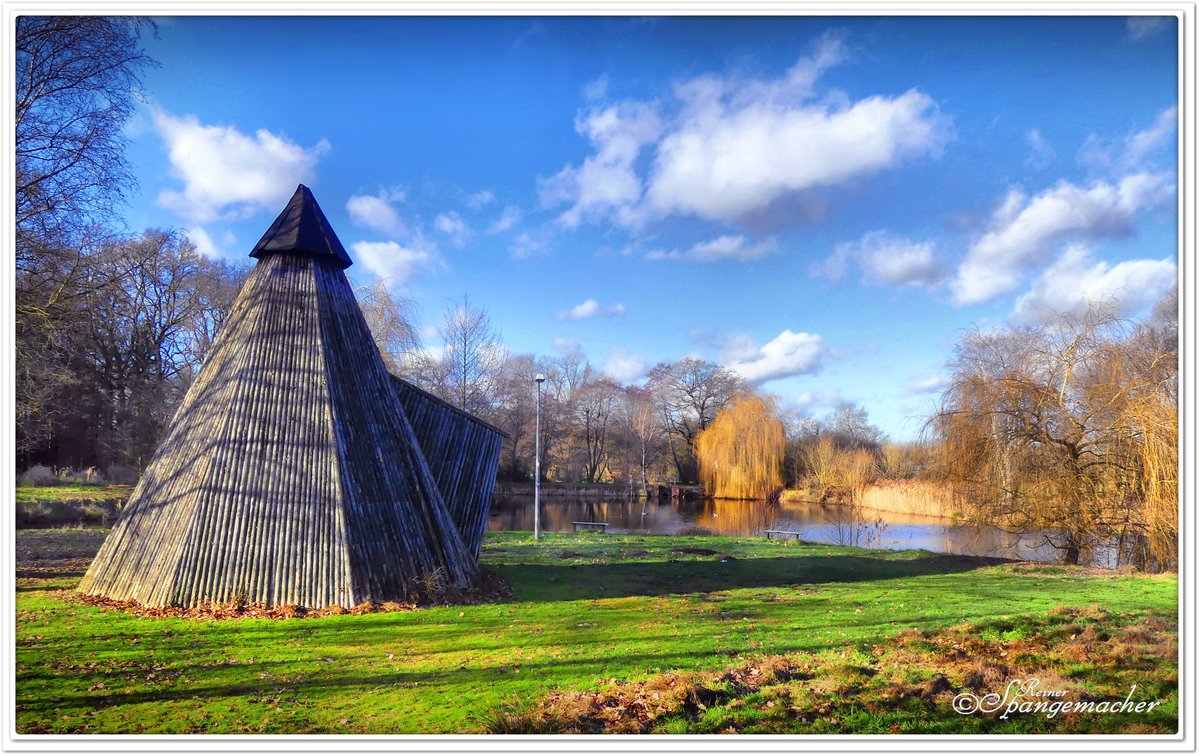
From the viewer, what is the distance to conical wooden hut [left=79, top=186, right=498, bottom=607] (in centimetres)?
786

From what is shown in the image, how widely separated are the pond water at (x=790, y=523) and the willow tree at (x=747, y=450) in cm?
104

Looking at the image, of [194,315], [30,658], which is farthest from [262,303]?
[194,315]

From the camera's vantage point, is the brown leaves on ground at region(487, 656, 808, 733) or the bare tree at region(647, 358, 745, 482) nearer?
the brown leaves on ground at region(487, 656, 808, 733)

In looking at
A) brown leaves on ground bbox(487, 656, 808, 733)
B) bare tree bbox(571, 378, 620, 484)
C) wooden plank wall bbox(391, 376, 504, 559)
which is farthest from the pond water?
brown leaves on ground bbox(487, 656, 808, 733)

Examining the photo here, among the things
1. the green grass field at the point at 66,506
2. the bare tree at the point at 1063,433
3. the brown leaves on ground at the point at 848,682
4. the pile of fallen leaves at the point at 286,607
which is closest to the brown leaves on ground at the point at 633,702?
the brown leaves on ground at the point at 848,682

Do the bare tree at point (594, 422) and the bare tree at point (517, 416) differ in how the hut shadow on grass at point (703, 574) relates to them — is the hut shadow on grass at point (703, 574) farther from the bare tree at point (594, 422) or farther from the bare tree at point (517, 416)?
the bare tree at point (594, 422)

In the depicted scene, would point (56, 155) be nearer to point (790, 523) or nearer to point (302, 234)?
point (302, 234)

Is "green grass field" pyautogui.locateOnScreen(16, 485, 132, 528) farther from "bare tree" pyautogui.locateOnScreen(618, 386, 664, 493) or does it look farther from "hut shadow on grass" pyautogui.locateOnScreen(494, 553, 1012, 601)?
"bare tree" pyautogui.locateOnScreen(618, 386, 664, 493)

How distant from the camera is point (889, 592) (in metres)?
10.5

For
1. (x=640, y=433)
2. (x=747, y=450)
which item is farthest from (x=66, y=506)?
(x=640, y=433)

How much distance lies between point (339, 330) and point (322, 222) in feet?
5.81

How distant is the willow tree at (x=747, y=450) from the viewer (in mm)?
32125

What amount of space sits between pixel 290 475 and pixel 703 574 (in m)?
7.38

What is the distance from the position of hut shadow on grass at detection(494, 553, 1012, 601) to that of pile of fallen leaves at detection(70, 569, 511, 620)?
106 centimetres
